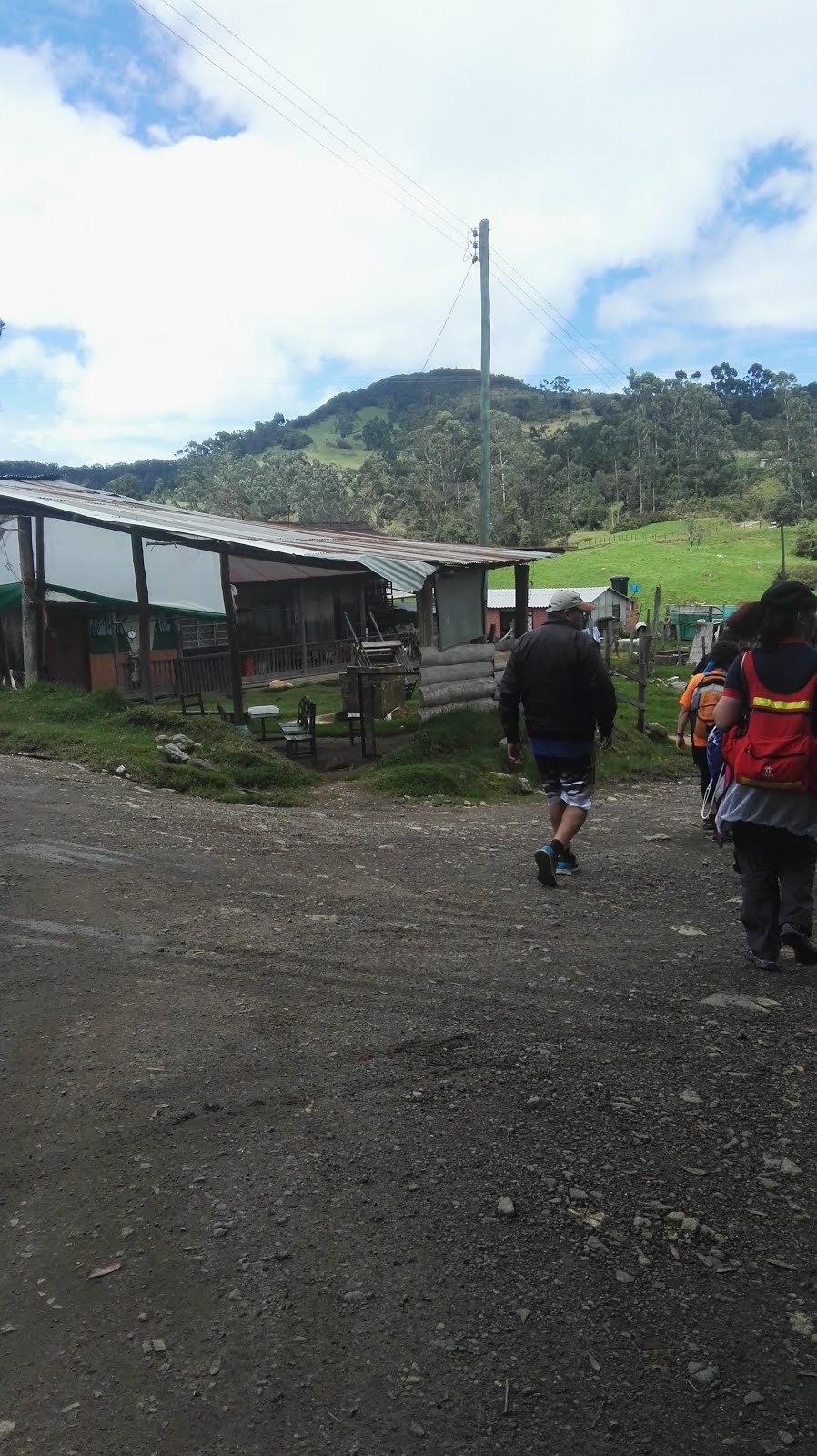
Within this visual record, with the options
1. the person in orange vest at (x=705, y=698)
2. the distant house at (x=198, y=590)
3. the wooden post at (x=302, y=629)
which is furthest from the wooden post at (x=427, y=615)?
the wooden post at (x=302, y=629)

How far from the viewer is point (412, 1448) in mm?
2078

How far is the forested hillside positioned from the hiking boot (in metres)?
62.9

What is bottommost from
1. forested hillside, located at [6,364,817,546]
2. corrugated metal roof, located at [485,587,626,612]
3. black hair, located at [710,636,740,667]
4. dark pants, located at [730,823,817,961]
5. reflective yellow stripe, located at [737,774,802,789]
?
dark pants, located at [730,823,817,961]

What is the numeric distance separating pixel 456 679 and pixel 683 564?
153 feet

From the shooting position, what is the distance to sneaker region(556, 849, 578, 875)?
671cm

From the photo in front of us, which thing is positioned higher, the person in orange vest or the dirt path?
the person in orange vest

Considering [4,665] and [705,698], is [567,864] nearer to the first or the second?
[705,698]

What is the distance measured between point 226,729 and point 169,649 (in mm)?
10775

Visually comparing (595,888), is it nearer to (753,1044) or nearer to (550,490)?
(753,1044)

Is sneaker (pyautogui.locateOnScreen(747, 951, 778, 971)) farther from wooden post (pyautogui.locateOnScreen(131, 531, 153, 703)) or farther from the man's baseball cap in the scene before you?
wooden post (pyautogui.locateOnScreen(131, 531, 153, 703))

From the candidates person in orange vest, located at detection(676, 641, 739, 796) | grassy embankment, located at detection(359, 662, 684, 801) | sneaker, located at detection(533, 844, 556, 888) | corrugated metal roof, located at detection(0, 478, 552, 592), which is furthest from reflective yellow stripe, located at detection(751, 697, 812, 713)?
corrugated metal roof, located at detection(0, 478, 552, 592)

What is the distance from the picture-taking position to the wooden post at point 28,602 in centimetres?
1697

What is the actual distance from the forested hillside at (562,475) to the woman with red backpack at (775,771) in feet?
206

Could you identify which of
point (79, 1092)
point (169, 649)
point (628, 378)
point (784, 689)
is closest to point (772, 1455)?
point (79, 1092)
